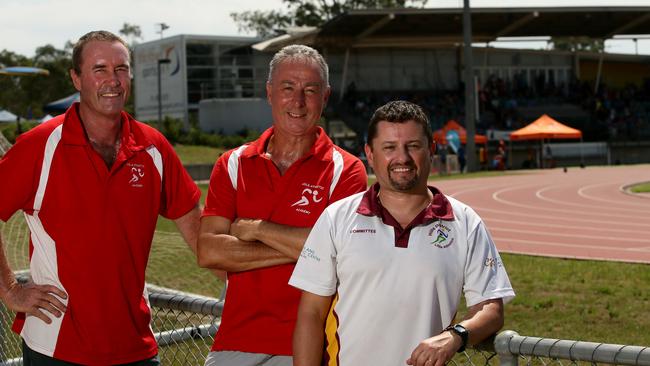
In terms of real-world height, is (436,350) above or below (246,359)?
above

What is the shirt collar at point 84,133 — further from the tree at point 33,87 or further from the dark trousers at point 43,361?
the tree at point 33,87

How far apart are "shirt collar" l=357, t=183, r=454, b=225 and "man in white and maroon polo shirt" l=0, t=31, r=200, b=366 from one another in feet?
3.61

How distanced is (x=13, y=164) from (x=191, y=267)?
780 cm

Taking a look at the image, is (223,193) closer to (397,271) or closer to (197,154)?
(397,271)

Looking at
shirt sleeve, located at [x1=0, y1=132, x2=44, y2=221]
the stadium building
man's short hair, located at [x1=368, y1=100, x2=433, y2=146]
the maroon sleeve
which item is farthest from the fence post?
the stadium building

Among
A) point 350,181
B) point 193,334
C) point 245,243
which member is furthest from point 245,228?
point 193,334

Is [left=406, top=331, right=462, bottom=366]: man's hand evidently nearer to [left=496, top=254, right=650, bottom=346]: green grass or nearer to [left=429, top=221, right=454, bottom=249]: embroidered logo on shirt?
[left=429, top=221, right=454, bottom=249]: embroidered logo on shirt

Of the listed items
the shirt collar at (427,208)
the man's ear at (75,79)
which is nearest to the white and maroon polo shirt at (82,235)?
the man's ear at (75,79)

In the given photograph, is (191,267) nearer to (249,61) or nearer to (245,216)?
(245,216)

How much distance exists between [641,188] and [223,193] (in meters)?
26.6

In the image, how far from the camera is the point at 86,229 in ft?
13.3

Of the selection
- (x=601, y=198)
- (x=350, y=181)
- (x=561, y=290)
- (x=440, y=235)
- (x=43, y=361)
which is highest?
(x=350, y=181)

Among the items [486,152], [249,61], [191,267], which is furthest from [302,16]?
[191,267]

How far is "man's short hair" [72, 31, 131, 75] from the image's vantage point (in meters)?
4.26
